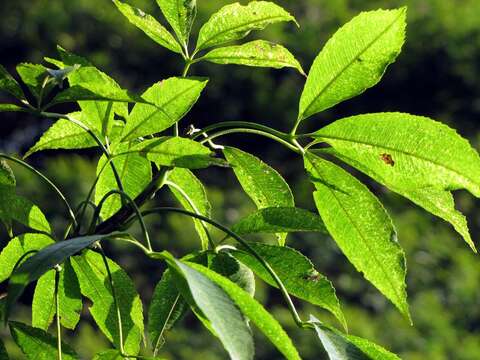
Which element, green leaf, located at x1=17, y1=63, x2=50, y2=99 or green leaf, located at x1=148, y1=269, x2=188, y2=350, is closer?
green leaf, located at x1=17, y1=63, x2=50, y2=99

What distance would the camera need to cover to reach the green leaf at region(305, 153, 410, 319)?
0.66 m

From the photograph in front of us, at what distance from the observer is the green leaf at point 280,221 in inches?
28.8

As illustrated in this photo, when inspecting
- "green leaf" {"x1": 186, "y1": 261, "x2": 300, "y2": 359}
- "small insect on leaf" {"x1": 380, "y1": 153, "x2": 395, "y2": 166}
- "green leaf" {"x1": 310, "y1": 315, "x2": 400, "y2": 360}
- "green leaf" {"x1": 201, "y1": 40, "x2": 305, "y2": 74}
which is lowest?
"green leaf" {"x1": 310, "y1": 315, "x2": 400, "y2": 360}

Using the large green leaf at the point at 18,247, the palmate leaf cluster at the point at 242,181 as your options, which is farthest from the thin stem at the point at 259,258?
the large green leaf at the point at 18,247

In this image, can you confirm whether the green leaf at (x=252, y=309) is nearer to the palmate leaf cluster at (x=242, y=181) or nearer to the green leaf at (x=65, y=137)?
the palmate leaf cluster at (x=242, y=181)

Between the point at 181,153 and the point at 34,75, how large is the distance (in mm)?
119

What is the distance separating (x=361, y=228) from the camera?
0.68 metres

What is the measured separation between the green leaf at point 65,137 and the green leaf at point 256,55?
129mm

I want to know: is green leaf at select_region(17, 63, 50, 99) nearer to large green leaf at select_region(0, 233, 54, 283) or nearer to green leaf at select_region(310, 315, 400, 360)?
large green leaf at select_region(0, 233, 54, 283)

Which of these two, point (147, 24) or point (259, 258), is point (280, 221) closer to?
point (259, 258)

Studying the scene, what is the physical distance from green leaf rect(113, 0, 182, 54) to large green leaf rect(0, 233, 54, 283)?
0.19 m

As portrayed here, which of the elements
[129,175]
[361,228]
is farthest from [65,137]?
[361,228]

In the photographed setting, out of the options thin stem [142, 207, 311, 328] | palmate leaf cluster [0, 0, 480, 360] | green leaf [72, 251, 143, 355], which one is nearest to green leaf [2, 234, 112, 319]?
palmate leaf cluster [0, 0, 480, 360]

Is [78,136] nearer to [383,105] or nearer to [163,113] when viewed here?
[163,113]
